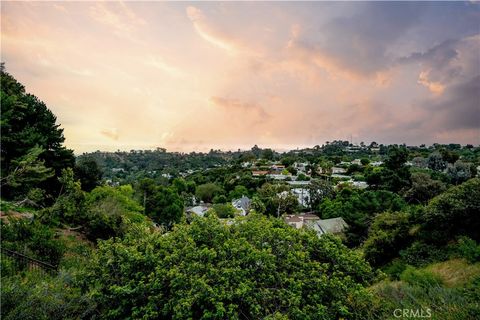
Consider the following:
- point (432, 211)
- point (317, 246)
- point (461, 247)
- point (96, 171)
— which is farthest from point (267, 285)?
point (96, 171)

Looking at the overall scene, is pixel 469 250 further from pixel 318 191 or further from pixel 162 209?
pixel 318 191

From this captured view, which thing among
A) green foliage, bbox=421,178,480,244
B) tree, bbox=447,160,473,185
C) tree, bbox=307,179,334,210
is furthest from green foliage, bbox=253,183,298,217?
green foliage, bbox=421,178,480,244

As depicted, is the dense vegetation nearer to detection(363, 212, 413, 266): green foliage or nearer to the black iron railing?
detection(363, 212, 413, 266): green foliage

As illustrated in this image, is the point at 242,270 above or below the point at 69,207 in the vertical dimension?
below

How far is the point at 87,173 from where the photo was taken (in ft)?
83.0

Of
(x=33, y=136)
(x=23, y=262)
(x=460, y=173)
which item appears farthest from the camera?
(x=460, y=173)

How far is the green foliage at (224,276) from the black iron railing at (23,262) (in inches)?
107

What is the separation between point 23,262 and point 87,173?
58.8ft

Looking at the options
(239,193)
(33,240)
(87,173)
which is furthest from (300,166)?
(33,240)

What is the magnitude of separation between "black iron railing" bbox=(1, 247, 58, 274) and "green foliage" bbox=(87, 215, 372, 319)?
271 cm

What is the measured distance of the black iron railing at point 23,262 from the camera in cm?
830

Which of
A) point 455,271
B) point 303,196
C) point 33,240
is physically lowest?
point 455,271

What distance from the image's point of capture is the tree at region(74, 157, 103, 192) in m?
24.5

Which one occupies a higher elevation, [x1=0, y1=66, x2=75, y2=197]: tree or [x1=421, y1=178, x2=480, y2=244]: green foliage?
[x1=0, y1=66, x2=75, y2=197]: tree
